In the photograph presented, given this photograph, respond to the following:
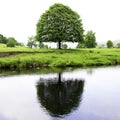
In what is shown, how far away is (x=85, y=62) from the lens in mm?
76000

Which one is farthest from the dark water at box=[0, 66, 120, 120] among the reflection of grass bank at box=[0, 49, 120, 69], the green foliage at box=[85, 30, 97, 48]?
the green foliage at box=[85, 30, 97, 48]

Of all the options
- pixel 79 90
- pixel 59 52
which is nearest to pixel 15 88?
pixel 79 90

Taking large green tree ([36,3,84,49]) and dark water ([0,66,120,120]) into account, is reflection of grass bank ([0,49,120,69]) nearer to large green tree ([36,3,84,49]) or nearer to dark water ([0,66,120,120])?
large green tree ([36,3,84,49])

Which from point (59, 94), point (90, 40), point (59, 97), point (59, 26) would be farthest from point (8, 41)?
point (59, 97)

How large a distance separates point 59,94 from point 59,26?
164 ft

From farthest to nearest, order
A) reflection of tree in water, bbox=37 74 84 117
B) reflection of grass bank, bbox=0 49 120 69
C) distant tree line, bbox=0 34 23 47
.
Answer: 1. distant tree line, bbox=0 34 23 47
2. reflection of grass bank, bbox=0 49 120 69
3. reflection of tree in water, bbox=37 74 84 117

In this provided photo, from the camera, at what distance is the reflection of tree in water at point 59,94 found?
103ft

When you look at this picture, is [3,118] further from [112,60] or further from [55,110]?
[112,60]

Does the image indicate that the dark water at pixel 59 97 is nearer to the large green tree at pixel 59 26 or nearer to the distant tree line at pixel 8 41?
the large green tree at pixel 59 26

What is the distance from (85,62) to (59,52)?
33.6ft

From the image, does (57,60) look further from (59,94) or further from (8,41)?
(8,41)

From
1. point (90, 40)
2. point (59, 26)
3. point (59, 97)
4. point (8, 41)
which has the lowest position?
point (59, 97)

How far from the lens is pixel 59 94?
38.5 meters

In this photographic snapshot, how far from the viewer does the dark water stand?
29163 mm
